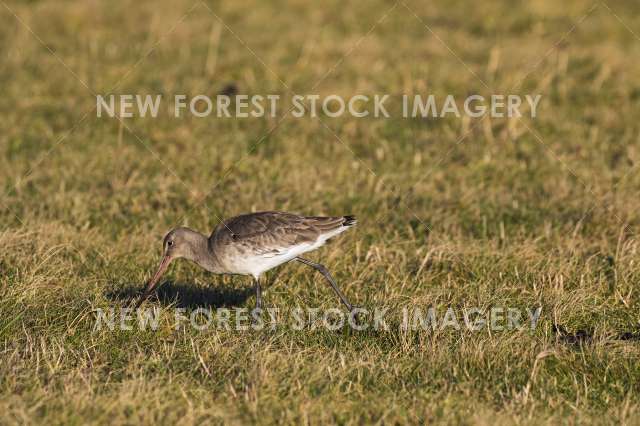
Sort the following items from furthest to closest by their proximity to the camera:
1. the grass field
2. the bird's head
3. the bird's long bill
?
the bird's head, the bird's long bill, the grass field

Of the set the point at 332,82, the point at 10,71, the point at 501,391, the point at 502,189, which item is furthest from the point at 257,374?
the point at 10,71

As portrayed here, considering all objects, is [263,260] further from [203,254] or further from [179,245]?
[179,245]

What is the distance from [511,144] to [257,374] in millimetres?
5445

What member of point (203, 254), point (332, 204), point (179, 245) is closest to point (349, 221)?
point (203, 254)

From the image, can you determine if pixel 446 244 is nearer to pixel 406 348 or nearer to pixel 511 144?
pixel 406 348

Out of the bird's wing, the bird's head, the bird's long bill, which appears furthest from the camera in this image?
the bird's head

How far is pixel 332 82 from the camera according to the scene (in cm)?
1160

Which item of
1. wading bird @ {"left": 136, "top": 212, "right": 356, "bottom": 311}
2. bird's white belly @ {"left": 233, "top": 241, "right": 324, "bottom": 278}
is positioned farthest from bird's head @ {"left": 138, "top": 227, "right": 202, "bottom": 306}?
bird's white belly @ {"left": 233, "top": 241, "right": 324, "bottom": 278}

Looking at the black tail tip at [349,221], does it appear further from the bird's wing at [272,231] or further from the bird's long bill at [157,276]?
the bird's long bill at [157,276]

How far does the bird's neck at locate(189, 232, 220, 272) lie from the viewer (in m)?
6.11

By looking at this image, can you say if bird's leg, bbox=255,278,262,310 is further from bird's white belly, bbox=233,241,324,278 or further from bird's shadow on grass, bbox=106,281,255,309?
bird's shadow on grass, bbox=106,281,255,309

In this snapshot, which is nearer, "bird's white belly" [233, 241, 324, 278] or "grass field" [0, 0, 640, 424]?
"grass field" [0, 0, 640, 424]

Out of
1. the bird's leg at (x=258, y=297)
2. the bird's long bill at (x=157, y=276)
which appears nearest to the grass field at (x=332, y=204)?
the bird's long bill at (x=157, y=276)

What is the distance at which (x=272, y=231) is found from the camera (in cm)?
Result: 604
